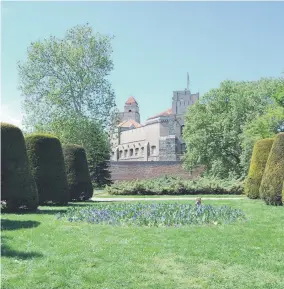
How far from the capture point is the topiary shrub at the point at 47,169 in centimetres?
1362

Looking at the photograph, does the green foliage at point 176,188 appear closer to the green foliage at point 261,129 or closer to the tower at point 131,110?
the green foliage at point 261,129

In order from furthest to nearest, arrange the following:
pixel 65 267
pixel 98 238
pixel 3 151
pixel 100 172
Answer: pixel 100 172 → pixel 3 151 → pixel 98 238 → pixel 65 267

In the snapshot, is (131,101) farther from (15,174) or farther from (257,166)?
(15,174)

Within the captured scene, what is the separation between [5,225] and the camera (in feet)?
26.8

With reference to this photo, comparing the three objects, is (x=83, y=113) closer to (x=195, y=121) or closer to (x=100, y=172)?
(x=100, y=172)

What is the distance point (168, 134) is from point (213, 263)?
5399cm

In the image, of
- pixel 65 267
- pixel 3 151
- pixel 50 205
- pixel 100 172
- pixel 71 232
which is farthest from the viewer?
pixel 100 172

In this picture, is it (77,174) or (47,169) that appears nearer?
(47,169)

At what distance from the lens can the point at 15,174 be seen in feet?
35.9

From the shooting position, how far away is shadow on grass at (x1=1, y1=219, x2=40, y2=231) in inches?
310

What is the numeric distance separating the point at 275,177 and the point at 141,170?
81.9 feet

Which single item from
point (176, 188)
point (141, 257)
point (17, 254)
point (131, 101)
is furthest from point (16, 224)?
point (131, 101)

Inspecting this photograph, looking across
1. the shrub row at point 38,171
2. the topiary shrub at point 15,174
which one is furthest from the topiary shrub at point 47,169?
the topiary shrub at point 15,174

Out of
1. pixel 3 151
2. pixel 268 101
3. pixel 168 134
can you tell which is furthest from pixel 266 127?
pixel 168 134
